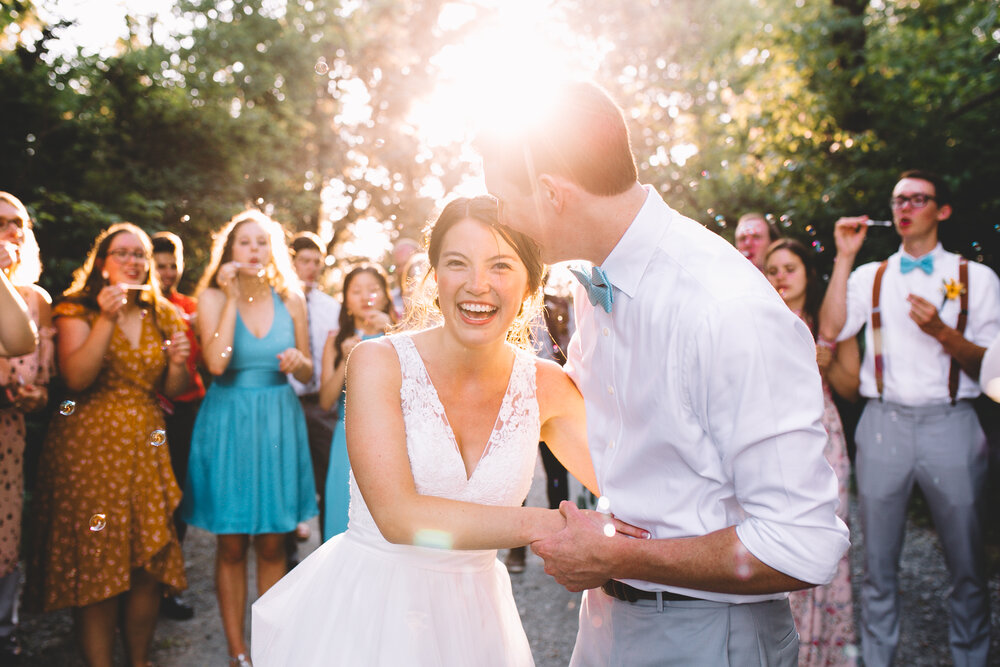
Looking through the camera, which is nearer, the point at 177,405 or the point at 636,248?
the point at 636,248

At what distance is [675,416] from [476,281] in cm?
86

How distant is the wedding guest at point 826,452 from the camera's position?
12.6 feet

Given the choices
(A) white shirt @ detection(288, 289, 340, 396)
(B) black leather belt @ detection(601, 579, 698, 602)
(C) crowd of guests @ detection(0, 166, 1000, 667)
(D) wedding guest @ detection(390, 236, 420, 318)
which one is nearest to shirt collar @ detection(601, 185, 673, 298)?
(B) black leather belt @ detection(601, 579, 698, 602)

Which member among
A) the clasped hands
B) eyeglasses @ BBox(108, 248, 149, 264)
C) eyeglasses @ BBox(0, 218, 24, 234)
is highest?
eyeglasses @ BBox(0, 218, 24, 234)

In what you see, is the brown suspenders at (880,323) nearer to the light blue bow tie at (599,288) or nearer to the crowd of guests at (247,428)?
the crowd of guests at (247,428)

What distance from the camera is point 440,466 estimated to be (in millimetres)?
2268

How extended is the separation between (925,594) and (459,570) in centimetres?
436

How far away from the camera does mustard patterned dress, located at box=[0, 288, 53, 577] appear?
365cm

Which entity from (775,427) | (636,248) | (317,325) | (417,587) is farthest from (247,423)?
(775,427)

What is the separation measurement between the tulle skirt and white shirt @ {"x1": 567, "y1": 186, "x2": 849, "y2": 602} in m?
0.68

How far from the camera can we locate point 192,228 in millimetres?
10398

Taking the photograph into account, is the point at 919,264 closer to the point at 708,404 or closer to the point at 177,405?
the point at 708,404

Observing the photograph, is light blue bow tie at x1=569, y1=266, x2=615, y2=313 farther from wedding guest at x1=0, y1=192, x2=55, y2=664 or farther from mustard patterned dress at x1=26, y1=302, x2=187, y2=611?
wedding guest at x1=0, y1=192, x2=55, y2=664

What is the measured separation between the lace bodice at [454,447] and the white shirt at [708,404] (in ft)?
1.77
